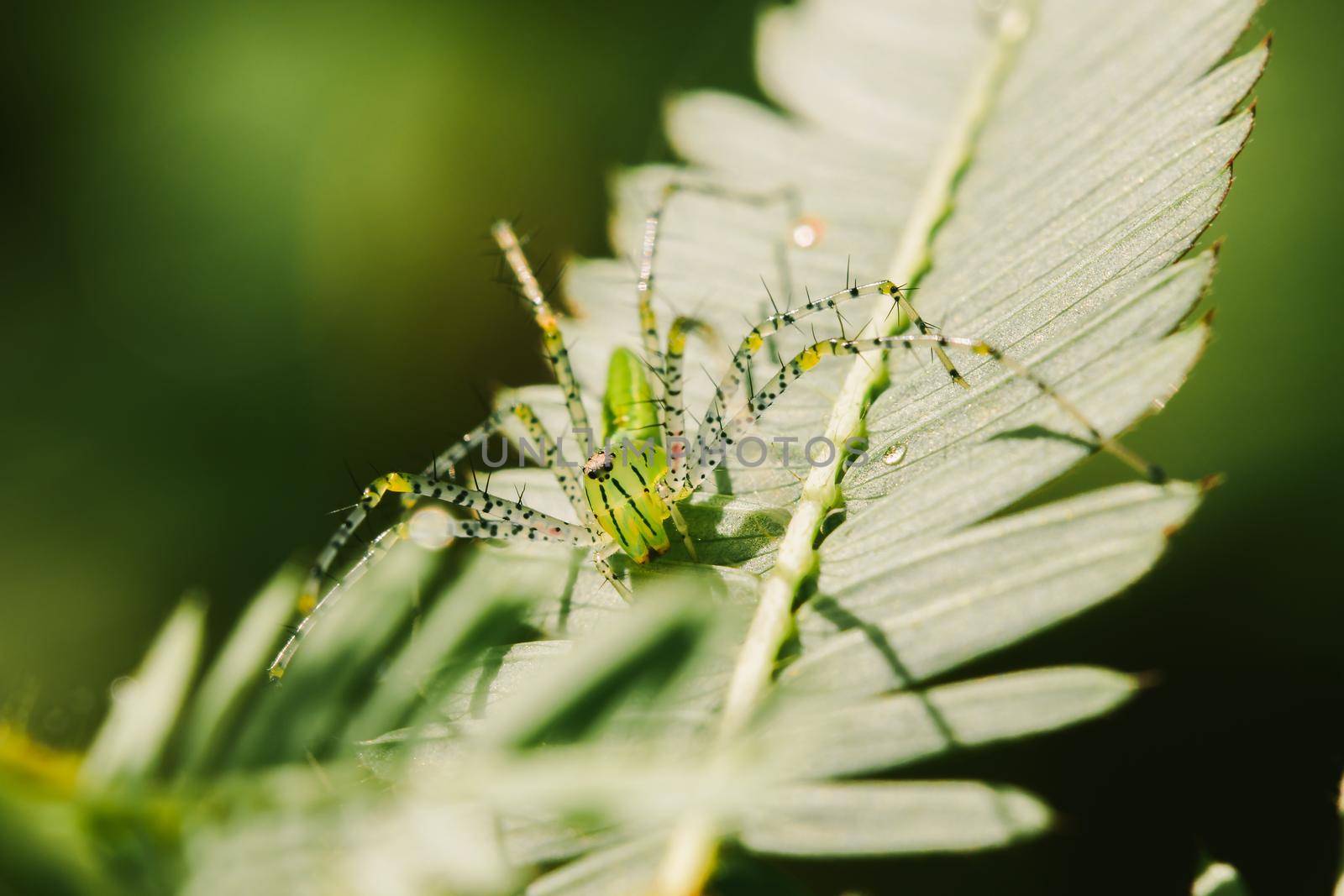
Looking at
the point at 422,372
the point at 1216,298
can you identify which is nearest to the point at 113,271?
the point at 422,372

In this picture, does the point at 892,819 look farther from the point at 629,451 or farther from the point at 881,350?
the point at 629,451

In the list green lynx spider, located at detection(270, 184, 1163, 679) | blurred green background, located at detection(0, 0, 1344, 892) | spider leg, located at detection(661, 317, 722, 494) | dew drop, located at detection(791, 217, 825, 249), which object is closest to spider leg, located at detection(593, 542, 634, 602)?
green lynx spider, located at detection(270, 184, 1163, 679)

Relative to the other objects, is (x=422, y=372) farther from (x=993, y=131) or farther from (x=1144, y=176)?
(x=1144, y=176)

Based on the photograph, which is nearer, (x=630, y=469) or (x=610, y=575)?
(x=610, y=575)

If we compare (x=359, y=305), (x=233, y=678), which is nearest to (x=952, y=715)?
(x=233, y=678)

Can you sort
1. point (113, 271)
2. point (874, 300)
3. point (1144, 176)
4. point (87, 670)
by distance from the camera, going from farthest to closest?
point (113, 271) → point (87, 670) → point (874, 300) → point (1144, 176)
